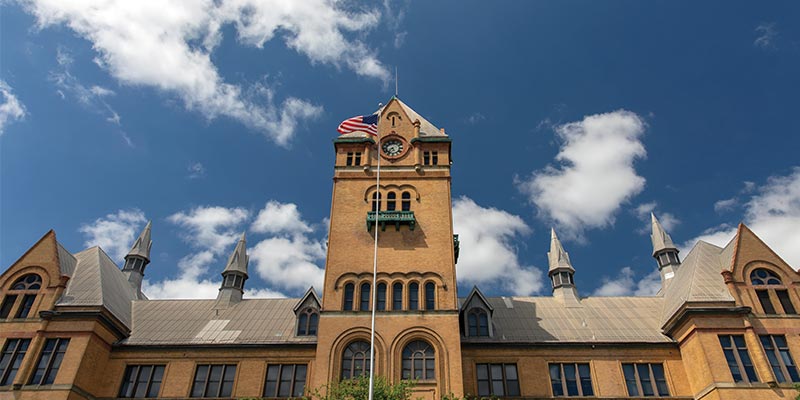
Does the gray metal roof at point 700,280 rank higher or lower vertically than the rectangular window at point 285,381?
higher

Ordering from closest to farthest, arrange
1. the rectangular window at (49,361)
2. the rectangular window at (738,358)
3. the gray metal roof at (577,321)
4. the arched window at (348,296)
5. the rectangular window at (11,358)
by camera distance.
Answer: the rectangular window at (738,358) < the rectangular window at (49,361) < the rectangular window at (11,358) < the arched window at (348,296) < the gray metal roof at (577,321)

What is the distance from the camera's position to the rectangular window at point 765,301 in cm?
3794

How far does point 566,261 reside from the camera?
5262cm

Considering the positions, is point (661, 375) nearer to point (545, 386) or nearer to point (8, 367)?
point (545, 386)

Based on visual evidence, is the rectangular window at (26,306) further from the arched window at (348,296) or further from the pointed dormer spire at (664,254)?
the pointed dormer spire at (664,254)

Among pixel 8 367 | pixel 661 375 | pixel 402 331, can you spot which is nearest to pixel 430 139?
pixel 402 331

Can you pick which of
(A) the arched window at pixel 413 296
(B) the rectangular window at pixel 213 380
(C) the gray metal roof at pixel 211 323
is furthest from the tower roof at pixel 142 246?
(A) the arched window at pixel 413 296

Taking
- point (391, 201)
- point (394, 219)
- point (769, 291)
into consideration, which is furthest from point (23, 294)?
point (769, 291)

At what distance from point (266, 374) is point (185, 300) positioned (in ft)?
46.6

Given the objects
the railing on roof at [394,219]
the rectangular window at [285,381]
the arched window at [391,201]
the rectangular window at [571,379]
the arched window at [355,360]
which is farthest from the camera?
the arched window at [391,201]

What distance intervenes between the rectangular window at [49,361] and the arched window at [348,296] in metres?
19.2

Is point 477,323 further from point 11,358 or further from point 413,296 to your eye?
point 11,358

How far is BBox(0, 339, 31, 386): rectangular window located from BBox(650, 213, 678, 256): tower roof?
5542cm

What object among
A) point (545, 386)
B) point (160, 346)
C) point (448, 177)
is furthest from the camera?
point (448, 177)
